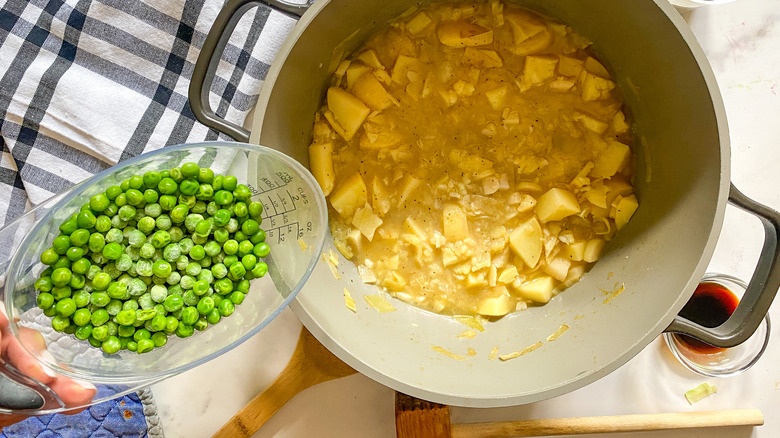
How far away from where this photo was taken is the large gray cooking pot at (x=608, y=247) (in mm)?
1337

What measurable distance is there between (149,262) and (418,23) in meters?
0.90

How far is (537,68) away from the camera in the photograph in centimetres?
162

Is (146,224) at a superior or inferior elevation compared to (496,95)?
inferior

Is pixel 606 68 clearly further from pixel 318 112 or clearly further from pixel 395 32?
pixel 318 112

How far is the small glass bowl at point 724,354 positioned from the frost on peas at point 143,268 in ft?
4.29

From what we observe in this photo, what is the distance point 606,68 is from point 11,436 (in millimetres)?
1844

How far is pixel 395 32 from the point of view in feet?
5.45

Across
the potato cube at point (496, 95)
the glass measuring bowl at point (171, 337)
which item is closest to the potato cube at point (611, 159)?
the potato cube at point (496, 95)

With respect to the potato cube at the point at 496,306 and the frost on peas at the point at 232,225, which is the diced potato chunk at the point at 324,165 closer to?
the frost on peas at the point at 232,225

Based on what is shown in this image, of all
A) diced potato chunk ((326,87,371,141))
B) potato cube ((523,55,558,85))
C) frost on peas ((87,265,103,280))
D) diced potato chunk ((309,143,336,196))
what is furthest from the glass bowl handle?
potato cube ((523,55,558,85))

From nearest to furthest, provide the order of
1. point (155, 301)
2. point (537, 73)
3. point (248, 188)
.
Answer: point (155, 301)
point (248, 188)
point (537, 73)

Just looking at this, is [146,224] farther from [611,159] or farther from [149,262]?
[611,159]

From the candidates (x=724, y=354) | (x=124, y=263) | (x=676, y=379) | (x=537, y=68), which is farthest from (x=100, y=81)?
(x=724, y=354)

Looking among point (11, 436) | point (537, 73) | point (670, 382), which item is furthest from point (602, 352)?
point (11, 436)
